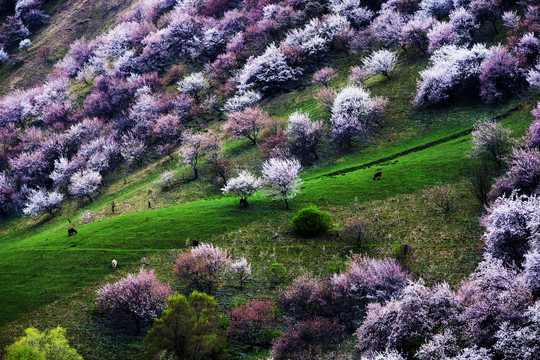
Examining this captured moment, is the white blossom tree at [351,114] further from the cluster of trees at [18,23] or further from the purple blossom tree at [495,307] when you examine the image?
the cluster of trees at [18,23]

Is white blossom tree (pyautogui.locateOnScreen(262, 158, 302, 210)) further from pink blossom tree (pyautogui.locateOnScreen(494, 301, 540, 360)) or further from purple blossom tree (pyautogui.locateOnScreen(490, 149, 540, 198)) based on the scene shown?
pink blossom tree (pyautogui.locateOnScreen(494, 301, 540, 360))

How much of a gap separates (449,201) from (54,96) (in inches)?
4192

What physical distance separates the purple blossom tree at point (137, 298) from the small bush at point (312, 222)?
14281 millimetres

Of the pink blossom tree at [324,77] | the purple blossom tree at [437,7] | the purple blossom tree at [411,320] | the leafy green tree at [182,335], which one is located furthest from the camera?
the pink blossom tree at [324,77]

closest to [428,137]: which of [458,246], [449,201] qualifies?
[449,201]

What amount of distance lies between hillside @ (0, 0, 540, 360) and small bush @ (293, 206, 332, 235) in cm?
63

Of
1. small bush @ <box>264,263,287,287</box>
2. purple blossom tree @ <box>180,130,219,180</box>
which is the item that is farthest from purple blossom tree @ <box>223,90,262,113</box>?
small bush @ <box>264,263,287,287</box>

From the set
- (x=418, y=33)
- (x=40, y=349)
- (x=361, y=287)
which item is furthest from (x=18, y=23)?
(x=361, y=287)

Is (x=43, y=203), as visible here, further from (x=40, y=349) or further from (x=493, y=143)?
(x=493, y=143)

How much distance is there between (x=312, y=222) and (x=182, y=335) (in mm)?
16880

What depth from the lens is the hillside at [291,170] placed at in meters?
25.6

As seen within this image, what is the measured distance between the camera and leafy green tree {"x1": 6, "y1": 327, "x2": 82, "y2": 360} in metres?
23.7

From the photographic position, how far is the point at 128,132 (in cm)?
7700

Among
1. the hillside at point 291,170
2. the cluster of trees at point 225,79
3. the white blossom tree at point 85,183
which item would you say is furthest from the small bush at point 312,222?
the white blossom tree at point 85,183
